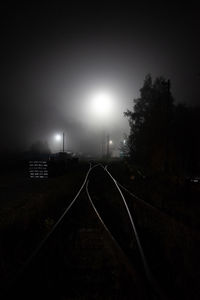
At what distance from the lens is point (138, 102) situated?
160 feet

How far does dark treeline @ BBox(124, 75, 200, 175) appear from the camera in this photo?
26.7 m

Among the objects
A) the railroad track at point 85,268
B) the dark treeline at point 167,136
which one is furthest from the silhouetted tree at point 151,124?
the railroad track at point 85,268

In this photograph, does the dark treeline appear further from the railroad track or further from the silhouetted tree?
the railroad track

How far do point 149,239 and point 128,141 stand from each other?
43.7 meters

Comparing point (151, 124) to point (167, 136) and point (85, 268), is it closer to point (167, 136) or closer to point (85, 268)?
point (167, 136)

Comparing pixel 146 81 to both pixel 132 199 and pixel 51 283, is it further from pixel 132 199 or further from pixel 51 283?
pixel 51 283

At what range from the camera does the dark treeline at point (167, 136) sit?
2669 centimetres

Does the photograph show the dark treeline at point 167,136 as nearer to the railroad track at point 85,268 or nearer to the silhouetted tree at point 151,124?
the silhouetted tree at point 151,124

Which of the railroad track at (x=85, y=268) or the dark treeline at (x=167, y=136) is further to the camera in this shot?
the dark treeline at (x=167, y=136)

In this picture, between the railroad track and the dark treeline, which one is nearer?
the railroad track

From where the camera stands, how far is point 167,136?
23156 millimetres

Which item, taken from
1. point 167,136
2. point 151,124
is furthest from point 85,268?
point 151,124

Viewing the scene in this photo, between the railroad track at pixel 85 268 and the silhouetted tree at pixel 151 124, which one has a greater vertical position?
the silhouetted tree at pixel 151 124

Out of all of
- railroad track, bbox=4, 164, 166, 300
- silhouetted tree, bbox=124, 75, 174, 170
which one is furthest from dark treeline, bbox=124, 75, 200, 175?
railroad track, bbox=4, 164, 166, 300
